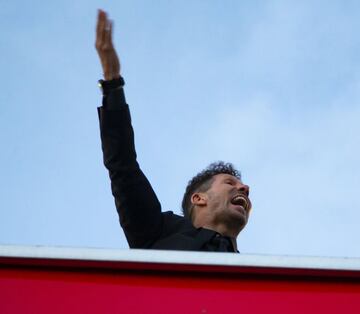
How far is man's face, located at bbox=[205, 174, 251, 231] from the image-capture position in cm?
401

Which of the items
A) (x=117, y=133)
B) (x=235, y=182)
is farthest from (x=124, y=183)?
(x=235, y=182)

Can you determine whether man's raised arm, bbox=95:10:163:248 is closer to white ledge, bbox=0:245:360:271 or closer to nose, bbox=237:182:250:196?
nose, bbox=237:182:250:196

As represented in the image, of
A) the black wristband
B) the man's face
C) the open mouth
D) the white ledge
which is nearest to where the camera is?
the white ledge

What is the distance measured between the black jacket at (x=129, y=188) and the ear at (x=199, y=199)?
0.73 m

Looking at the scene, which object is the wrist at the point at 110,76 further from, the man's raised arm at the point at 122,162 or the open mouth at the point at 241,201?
the open mouth at the point at 241,201

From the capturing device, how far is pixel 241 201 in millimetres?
4266

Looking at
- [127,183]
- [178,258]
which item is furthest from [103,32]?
[178,258]

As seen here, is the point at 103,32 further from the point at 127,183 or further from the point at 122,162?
the point at 127,183

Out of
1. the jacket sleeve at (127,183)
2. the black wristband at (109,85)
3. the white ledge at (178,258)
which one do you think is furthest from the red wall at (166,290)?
the black wristband at (109,85)

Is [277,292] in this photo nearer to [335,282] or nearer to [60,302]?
[335,282]

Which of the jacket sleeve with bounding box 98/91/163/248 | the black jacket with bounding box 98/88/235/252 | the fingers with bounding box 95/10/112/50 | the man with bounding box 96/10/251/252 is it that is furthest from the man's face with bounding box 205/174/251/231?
the fingers with bounding box 95/10/112/50

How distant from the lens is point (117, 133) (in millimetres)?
3459

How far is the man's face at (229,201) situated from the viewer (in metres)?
4.01

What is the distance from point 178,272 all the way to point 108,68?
1764mm
